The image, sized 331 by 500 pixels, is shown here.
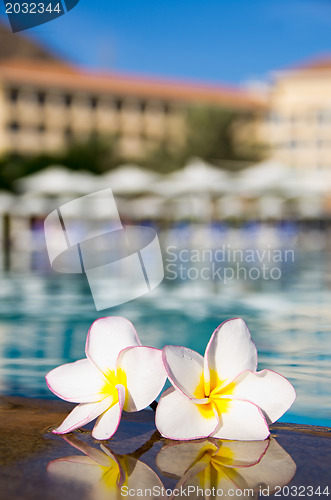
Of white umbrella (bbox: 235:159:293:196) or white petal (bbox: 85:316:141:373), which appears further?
white umbrella (bbox: 235:159:293:196)

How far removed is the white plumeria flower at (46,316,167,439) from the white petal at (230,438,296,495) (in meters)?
0.26

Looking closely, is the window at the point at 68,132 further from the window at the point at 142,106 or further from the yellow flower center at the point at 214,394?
the yellow flower center at the point at 214,394

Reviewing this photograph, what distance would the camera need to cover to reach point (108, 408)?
1286 millimetres

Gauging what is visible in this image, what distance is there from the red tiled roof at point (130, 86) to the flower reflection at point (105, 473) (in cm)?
3967

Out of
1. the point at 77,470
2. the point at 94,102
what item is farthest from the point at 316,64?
the point at 77,470

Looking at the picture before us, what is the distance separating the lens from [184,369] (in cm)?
124

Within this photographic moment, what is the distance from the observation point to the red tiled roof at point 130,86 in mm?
38969

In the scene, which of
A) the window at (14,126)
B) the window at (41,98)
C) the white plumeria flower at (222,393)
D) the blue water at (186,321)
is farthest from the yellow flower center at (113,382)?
the window at (41,98)

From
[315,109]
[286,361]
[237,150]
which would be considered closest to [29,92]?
[237,150]

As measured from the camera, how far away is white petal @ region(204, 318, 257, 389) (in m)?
1.29

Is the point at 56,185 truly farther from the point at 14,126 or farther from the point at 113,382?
the point at 14,126

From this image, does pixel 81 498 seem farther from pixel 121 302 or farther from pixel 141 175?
pixel 141 175

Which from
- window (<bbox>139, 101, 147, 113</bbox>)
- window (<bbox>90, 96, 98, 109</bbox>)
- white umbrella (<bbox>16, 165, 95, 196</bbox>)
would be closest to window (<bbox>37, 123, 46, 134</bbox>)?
window (<bbox>90, 96, 98, 109</bbox>)

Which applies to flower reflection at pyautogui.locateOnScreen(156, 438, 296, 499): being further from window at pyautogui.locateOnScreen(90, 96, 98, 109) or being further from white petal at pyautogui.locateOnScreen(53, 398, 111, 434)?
window at pyautogui.locateOnScreen(90, 96, 98, 109)
